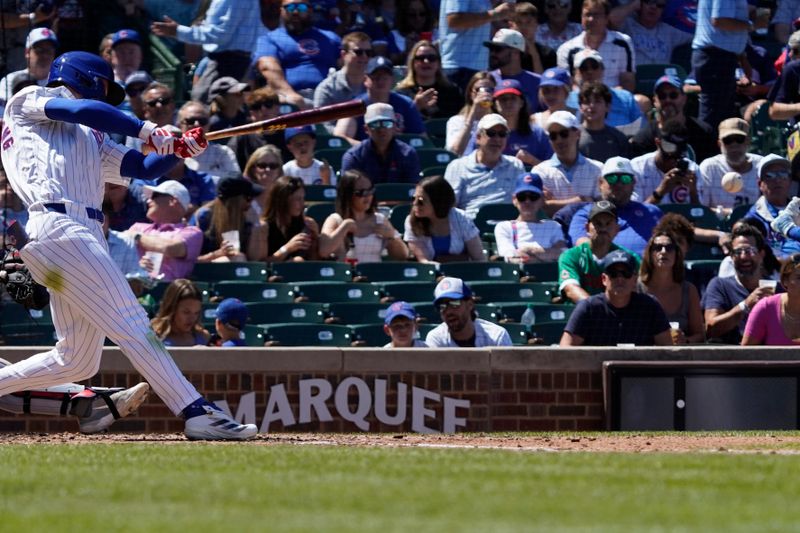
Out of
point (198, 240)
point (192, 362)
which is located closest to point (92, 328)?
point (192, 362)

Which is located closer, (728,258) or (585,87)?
(728,258)

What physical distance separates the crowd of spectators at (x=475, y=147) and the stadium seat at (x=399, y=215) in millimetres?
68

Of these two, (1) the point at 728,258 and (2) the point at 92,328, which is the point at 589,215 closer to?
(1) the point at 728,258

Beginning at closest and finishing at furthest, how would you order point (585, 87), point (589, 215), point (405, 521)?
1. point (405, 521)
2. point (589, 215)
3. point (585, 87)

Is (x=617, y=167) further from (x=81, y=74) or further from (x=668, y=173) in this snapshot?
(x=81, y=74)

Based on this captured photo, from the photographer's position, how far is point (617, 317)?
9.45 m

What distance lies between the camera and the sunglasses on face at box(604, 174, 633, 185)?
1111cm

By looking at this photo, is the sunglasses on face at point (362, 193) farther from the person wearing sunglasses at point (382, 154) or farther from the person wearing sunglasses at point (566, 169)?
the person wearing sunglasses at point (566, 169)

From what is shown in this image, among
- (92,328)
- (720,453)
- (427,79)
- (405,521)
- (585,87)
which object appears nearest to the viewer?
(405,521)

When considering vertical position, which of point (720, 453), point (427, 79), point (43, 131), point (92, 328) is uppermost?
point (427, 79)

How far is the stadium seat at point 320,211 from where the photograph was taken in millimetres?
11352

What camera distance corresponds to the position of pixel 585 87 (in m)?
12.3

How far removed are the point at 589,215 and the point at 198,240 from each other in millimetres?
2689

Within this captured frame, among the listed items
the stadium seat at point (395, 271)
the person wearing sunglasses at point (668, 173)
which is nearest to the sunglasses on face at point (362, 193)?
the stadium seat at point (395, 271)
